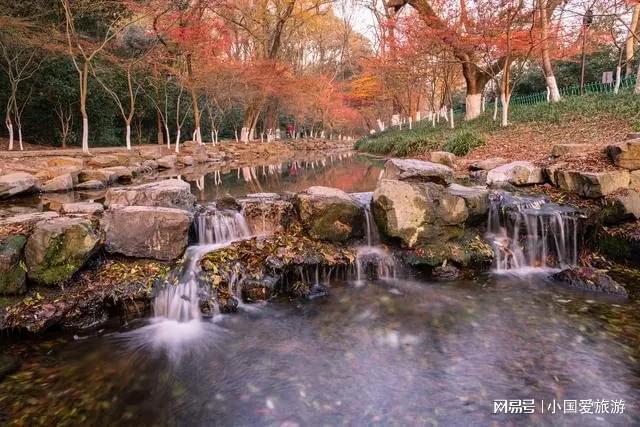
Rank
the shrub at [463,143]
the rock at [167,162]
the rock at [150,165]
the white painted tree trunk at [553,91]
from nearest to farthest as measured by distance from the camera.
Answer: the shrub at [463,143] → the white painted tree trunk at [553,91] → the rock at [150,165] → the rock at [167,162]

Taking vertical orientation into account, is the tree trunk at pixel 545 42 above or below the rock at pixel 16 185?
above

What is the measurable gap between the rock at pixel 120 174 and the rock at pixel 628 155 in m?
14.0

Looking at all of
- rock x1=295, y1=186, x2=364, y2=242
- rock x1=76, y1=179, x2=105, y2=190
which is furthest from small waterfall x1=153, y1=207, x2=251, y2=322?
rock x1=76, y1=179, x2=105, y2=190

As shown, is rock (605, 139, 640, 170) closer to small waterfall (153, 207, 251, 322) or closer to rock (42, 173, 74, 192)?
small waterfall (153, 207, 251, 322)

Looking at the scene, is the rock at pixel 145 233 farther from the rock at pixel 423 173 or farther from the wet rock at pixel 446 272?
the rock at pixel 423 173

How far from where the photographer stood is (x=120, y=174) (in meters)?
14.4

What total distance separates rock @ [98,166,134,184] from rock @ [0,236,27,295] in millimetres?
9754

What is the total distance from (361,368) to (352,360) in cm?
17

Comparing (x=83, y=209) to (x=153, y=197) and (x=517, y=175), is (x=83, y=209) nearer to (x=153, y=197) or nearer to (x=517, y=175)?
(x=153, y=197)

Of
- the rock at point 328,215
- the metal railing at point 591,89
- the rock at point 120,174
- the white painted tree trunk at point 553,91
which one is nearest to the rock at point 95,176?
the rock at point 120,174

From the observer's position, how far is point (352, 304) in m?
5.45

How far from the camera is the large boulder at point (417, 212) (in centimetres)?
658

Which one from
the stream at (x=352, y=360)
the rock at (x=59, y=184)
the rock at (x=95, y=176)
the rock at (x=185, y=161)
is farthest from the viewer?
the rock at (x=185, y=161)

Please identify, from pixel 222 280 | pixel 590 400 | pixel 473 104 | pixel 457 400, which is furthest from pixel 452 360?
pixel 473 104
